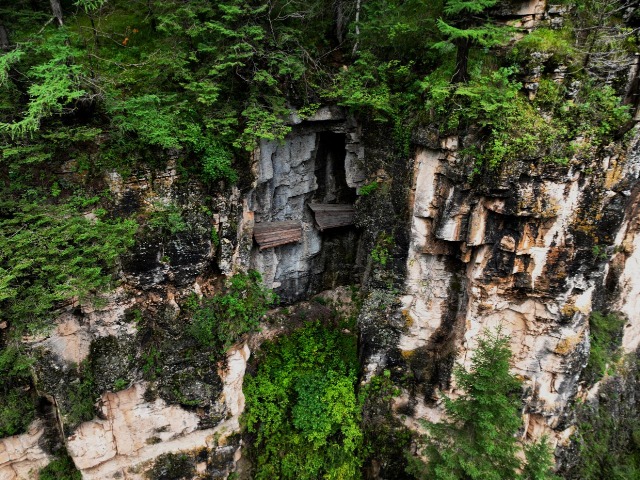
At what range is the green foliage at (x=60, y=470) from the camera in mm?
12516

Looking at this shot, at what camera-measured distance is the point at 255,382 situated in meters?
15.6

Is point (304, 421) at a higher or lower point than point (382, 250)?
lower

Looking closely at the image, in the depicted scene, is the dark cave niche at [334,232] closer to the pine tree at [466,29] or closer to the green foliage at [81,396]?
the pine tree at [466,29]

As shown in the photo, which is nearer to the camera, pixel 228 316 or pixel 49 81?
pixel 49 81

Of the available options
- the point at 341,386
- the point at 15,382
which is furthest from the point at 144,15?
the point at 341,386

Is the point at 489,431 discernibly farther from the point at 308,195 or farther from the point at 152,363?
the point at 308,195

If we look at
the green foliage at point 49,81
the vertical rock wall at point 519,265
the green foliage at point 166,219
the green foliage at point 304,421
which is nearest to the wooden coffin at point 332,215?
the vertical rock wall at point 519,265

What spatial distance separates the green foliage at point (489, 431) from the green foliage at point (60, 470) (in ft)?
38.3

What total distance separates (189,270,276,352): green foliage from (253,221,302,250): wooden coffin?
2.31 meters

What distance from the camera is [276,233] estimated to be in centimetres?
1631

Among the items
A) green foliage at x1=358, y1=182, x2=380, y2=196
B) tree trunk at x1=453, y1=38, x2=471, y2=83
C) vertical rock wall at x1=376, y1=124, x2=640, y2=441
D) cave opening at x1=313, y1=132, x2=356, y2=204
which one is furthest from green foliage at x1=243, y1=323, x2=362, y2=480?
tree trunk at x1=453, y1=38, x2=471, y2=83

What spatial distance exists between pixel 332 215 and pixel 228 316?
672cm

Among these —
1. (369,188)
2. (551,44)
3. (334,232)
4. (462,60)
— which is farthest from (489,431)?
(551,44)

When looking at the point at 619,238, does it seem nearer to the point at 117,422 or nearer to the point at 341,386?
the point at 341,386
